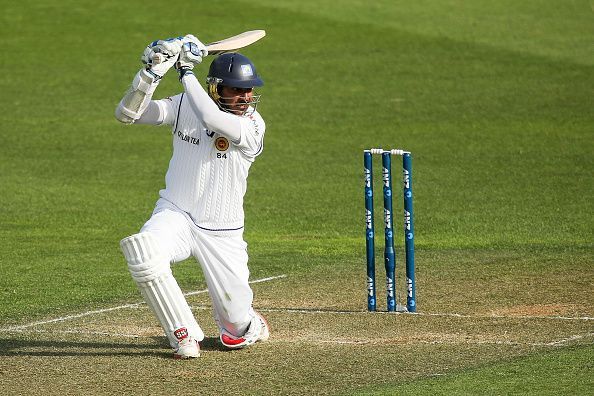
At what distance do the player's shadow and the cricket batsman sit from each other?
10.4 inches

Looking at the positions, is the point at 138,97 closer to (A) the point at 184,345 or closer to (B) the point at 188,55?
(B) the point at 188,55

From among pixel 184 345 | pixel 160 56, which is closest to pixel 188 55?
pixel 160 56

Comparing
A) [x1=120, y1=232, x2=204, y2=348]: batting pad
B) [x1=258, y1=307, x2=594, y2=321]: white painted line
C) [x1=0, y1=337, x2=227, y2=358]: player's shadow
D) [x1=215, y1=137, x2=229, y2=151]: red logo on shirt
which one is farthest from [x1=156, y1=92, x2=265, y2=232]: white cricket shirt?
[x1=258, y1=307, x2=594, y2=321]: white painted line

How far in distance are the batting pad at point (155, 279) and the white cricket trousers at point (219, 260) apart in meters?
0.27

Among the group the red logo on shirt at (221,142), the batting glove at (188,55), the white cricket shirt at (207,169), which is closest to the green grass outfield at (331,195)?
the white cricket shirt at (207,169)

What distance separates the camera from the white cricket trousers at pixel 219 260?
8.10m

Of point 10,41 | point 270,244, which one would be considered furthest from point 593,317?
point 10,41

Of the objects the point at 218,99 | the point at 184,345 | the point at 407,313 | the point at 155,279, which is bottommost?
the point at 407,313

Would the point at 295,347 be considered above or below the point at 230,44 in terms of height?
below

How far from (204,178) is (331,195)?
731 centimetres

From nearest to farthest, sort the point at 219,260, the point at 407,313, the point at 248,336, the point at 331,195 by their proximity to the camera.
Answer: the point at 219,260
the point at 248,336
the point at 407,313
the point at 331,195

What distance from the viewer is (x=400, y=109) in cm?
2100

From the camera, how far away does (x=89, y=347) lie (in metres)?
8.35

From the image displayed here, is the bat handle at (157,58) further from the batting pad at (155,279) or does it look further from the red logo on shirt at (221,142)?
the batting pad at (155,279)
